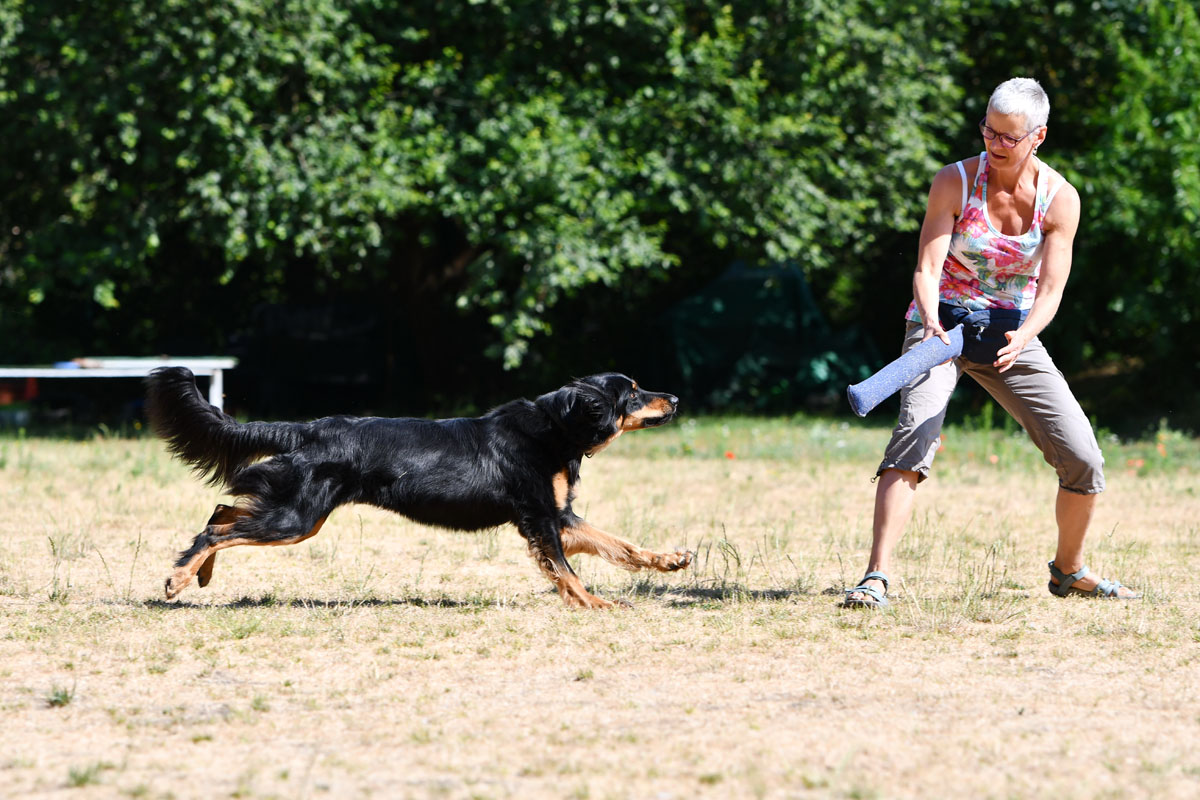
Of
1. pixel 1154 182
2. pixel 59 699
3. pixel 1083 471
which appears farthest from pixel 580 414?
pixel 1154 182

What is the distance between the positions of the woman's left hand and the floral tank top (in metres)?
0.20

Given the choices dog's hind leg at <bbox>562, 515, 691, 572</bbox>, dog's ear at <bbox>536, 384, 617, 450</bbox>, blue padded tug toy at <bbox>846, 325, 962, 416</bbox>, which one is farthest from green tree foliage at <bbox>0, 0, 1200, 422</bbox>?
blue padded tug toy at <bbox>846, 325, 962, 416</bbox>

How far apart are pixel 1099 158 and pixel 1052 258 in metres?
10.8

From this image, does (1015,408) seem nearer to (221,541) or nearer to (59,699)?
(221,541)

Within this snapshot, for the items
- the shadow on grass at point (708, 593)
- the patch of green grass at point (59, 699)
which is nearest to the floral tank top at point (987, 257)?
the shadow on grass at point (708, 593)

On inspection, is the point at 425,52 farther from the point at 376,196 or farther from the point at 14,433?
the point at 14,433

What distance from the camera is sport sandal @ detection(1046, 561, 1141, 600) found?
18.6 feet

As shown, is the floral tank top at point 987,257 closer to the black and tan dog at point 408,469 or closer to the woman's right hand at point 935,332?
the woman's right hand at point 935,332

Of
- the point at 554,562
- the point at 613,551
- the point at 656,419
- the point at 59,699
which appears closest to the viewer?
the point at 59,699

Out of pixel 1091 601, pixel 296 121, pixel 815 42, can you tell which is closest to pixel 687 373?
pixel 815 42

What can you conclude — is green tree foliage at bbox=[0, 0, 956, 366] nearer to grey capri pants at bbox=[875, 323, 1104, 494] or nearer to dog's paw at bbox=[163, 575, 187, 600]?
dog's paw at bbox=[163, 575, 187, 600]

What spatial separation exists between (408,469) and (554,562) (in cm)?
74

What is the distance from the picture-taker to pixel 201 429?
5609 mm

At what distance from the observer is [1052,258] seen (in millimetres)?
5109
